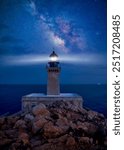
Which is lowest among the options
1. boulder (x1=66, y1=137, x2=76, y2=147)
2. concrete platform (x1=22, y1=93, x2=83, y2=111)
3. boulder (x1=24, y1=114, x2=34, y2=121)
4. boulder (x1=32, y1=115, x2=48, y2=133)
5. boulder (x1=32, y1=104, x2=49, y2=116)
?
boulder (x1=66, y1=137, x2=76, y2=147)

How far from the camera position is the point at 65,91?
14.3ft

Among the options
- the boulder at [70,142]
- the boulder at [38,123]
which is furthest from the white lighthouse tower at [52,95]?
the boulder at [70,142]

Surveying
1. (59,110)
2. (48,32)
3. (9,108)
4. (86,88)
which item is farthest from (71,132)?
(48,32)

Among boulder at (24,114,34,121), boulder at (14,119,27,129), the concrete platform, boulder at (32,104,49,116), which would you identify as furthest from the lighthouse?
boulder at (14,119,27,129)

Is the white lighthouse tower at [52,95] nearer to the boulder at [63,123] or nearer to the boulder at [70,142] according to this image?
the boulder at [63,123]

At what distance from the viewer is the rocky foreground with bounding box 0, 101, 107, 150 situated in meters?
3.14

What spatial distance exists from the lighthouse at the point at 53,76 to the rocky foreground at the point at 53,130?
2.85ft

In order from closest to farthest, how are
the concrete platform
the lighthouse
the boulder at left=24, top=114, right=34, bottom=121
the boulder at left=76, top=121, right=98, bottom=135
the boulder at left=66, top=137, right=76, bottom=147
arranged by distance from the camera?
the boulder at left=66, top=137, right=76, bottom=147, the boulder at left=76, top=121, right=98, bottom=135, the boulder at left=24, top=114, right=34, bottom=121, the concrete platform, the lighthouse

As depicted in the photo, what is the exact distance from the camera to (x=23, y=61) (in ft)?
12.5

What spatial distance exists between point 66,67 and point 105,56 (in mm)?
915

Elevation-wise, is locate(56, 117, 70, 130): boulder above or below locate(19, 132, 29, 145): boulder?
above

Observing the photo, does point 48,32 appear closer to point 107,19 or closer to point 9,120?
point 107,19

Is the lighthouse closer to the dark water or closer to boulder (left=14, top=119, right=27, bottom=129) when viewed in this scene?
the dark water

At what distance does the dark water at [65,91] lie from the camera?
11.3ft
